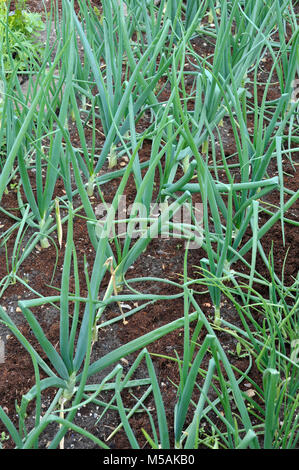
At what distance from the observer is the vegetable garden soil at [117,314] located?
4.80 ft

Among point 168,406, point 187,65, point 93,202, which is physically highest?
point 187,65

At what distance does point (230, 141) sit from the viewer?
2.23 metres

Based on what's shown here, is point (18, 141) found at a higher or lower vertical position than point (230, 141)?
higher

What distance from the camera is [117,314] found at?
5.50ft

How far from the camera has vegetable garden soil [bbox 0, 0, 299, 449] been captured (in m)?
1.46

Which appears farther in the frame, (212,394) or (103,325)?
(103,325)

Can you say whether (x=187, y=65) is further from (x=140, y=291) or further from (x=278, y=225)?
(x=140, y=291)

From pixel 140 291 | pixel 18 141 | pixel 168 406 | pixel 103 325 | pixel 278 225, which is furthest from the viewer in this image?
pixel 278 225
